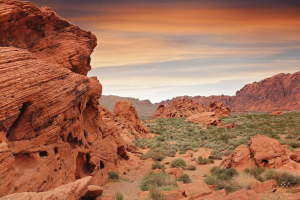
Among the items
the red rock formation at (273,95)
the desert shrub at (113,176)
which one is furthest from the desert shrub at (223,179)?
the red rock formation at (273,95)

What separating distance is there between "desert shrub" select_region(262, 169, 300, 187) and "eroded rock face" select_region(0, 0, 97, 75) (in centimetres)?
1114

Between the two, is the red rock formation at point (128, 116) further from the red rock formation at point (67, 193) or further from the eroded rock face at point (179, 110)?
the eroded rock face at point (179, 110)

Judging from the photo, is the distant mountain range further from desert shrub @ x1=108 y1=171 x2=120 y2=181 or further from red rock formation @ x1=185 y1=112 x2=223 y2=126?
desert shrub @ x1=108 y1=171 x2=120 y2=181

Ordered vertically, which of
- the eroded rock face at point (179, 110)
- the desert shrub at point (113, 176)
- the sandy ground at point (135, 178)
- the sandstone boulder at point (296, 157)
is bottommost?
the sandy ground at point (135, 178)

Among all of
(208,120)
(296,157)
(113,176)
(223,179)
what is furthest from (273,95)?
(113,176)

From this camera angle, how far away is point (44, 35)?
44.7ft

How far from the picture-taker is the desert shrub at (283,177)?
11867mm

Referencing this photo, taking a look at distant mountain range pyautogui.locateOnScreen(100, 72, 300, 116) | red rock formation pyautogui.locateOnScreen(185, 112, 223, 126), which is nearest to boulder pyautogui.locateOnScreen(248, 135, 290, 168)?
red rock formation pyautogui.locateOnScreen(185, 112, 223, 126)

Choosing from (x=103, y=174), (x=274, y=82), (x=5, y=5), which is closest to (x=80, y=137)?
(x=103, y=174)

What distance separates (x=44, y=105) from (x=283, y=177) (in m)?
10.6

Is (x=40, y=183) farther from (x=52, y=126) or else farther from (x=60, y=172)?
(x=52, y=126)

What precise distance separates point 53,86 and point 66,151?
9.88 ft

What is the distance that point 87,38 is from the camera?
1578 centimetres

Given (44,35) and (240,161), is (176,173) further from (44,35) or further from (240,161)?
(44,35)
